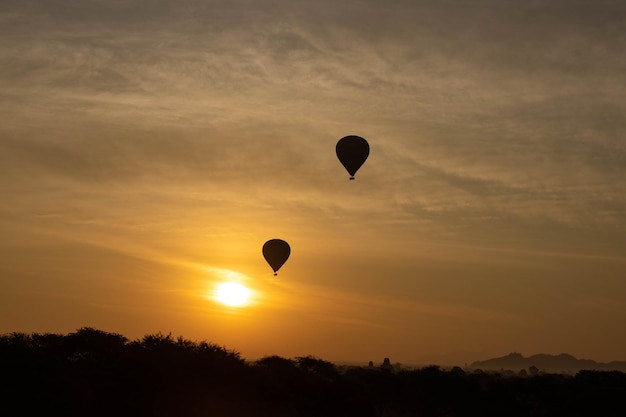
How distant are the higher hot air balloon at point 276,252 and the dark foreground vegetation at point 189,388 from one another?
10661 millimetres

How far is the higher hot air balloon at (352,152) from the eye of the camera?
85000 millimetres

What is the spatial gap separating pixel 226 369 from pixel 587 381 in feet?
278

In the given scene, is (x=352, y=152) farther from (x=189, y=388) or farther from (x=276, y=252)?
(x=189, y=388)

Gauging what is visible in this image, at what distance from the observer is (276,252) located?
316ft

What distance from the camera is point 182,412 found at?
191ft

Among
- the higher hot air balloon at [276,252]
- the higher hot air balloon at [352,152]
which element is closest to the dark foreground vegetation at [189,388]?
the higher hot air balloon at [276,252]

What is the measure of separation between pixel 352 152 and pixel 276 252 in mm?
17257

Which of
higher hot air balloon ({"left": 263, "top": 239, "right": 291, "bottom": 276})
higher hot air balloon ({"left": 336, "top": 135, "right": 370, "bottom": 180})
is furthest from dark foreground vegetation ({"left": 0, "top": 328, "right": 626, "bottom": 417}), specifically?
higher hot air balloon ({"left": 336, "top": 135, "right": 370, "bottom": 180})

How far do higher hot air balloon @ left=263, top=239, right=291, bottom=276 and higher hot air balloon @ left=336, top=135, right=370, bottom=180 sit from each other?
1599 cm

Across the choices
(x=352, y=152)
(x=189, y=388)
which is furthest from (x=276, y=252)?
(x=189, y=388)

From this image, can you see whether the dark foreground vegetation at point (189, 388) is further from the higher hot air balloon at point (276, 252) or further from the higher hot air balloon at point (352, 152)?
the higher hot air balloon at point (352, 152)

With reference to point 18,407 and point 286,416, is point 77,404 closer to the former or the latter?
point 18,407

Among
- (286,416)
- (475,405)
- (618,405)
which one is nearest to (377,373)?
(475,405)

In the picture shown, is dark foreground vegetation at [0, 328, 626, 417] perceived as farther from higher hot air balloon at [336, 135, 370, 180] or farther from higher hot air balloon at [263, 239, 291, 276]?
higher hot air balloon at [336, 135, 370, 180]
